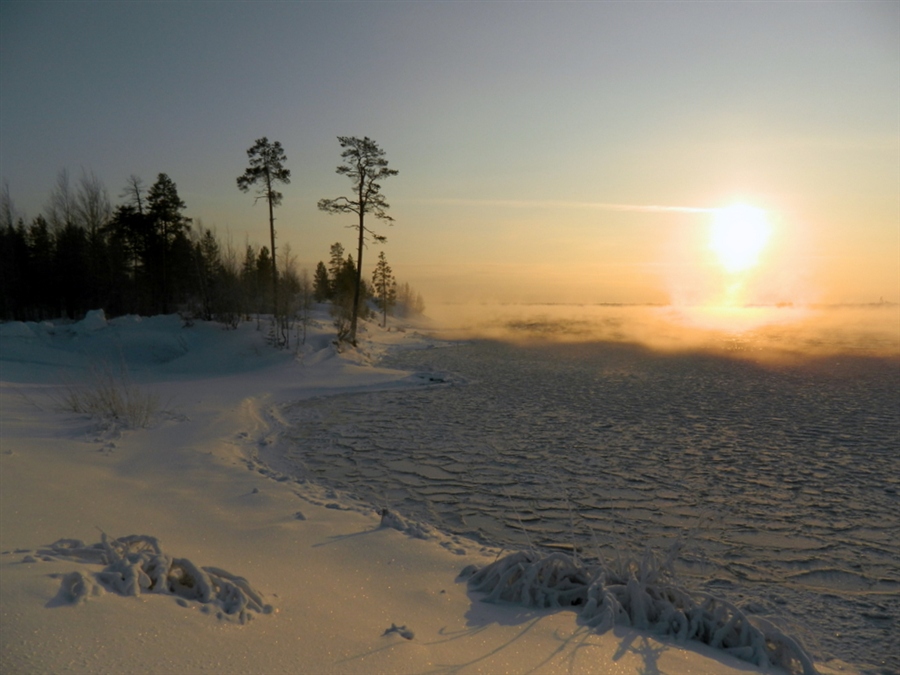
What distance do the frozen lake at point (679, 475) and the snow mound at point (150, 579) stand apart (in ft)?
9.53

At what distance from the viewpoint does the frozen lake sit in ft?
17.7

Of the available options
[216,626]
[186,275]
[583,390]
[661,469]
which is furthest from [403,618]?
[186,275]

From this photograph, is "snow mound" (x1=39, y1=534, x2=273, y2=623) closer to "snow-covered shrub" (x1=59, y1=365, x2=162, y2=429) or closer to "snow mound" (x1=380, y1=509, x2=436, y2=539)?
"snow mound" (x1=380, y1=509, x2=436, y2=539)

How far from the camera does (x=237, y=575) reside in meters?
4.10

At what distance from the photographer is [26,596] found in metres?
3.06

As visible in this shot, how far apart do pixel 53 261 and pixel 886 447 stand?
48926mm

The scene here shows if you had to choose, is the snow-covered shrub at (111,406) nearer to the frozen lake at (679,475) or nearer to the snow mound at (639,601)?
the frozen lake at (679,475)

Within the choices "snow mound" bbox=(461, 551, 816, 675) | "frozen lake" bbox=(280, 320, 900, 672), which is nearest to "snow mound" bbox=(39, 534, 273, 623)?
"snow mound" bbox=(461, 551, 816, 675)

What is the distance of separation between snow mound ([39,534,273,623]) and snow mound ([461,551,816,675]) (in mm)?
1790

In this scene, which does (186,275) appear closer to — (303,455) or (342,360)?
(342,360)

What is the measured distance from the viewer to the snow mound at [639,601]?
3.72 metres

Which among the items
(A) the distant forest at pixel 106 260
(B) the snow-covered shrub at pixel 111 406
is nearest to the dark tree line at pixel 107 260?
(A) the distant forest at pixel 106 260

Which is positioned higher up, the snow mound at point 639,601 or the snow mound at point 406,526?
the snow mound at point 639,601

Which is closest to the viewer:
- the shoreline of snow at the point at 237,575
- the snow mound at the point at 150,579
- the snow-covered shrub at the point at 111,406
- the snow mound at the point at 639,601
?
→ the shoreline of snow at the point at 237,575
